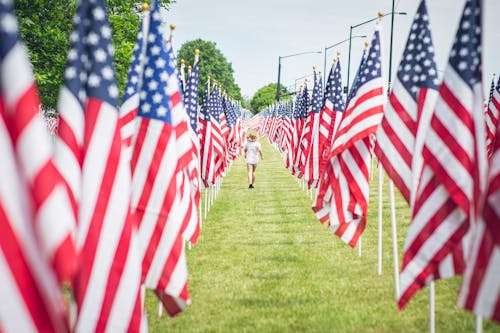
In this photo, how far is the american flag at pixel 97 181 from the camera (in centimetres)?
393

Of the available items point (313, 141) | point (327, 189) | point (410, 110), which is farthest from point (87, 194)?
point (313, 141)

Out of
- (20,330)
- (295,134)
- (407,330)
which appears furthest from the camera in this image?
(295,134)

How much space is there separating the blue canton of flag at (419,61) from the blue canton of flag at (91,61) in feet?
12.2

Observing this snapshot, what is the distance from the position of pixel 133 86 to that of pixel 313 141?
8.99 meters

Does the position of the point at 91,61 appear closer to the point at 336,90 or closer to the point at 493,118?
the point at 336,90

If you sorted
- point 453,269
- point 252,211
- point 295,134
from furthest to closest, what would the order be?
point 295,134
point 252,211
point 453,269

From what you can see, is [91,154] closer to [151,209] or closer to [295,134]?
[151,209]

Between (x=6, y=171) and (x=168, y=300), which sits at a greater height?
(x=6, y=171)

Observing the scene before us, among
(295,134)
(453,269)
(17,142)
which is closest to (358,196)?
(453,269)

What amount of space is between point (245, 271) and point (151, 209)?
4.19 m

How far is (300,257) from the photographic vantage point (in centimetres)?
1027

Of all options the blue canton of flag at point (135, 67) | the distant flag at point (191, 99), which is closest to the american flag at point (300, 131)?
the distant flag at point (191, 99)

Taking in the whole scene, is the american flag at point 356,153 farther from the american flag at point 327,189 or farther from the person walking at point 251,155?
the person walking at point 251,155

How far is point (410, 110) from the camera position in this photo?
649 centimetres
